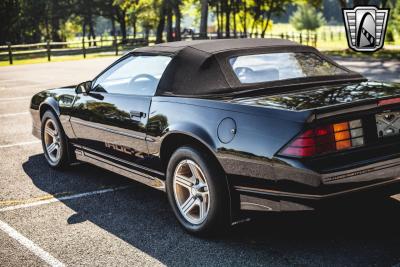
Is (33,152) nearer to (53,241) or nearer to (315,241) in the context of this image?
(53,241)

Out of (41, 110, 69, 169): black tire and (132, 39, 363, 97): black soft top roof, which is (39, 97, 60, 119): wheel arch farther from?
(132, 39, 363, 97): black soft top roof

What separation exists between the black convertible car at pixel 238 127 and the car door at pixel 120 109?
0.04 ft

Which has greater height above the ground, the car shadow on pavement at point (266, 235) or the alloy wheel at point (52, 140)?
the alloy wheel at point (52, 140)

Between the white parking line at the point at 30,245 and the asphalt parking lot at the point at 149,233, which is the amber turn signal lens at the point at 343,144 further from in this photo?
the white parking line at the point at 30,245

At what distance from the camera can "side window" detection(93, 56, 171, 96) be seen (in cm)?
493

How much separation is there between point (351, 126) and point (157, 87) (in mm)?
1780

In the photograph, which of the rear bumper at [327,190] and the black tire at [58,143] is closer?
the rear bumper at [327,190]

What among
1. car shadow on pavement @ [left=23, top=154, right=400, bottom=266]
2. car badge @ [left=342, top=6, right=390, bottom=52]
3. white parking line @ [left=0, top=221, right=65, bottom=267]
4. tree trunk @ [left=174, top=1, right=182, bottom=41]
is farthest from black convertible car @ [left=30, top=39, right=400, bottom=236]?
tree trunk @ [left=174, top=1, right=182, bottom=41]

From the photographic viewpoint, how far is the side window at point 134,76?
4.93 m

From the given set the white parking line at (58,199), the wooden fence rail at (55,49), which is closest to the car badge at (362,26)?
the wooden fence rail at (55,49)

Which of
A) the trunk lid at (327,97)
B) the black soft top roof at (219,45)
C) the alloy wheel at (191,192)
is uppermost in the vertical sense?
the black soft top roof at (219,45)

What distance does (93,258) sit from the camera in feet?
12.9

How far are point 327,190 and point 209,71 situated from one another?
1.53m

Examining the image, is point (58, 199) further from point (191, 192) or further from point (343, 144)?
point (343, 144)
